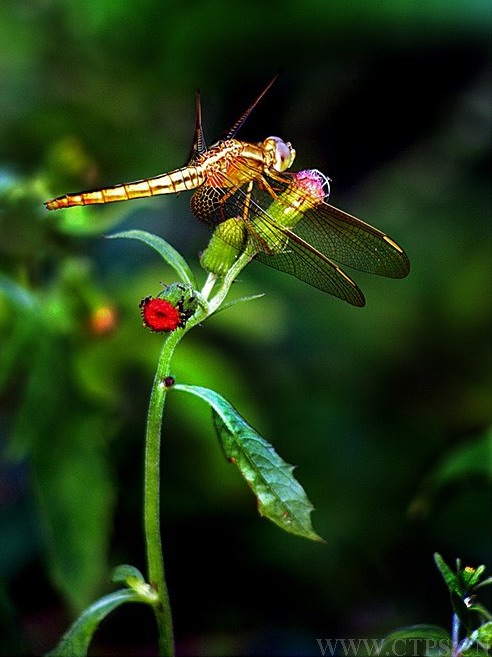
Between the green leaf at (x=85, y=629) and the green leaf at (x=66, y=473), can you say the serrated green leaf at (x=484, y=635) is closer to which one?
the green leaf at (x=85, y=629)

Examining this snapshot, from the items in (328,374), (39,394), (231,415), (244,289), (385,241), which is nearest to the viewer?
(231,415)

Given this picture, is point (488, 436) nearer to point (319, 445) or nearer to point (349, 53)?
point (319, 445)

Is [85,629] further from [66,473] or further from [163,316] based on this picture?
[66,473]

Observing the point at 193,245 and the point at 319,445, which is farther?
the point at 193,245

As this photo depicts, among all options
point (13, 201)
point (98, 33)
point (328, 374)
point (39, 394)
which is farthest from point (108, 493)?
point (98, 33)

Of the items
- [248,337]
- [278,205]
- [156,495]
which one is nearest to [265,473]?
[156,495]

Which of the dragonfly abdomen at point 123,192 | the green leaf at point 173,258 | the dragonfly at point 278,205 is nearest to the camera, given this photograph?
the green leaf at point 173,258

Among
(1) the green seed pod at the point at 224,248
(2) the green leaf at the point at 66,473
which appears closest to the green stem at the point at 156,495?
(1) the green seed pod at the point at 224,248
